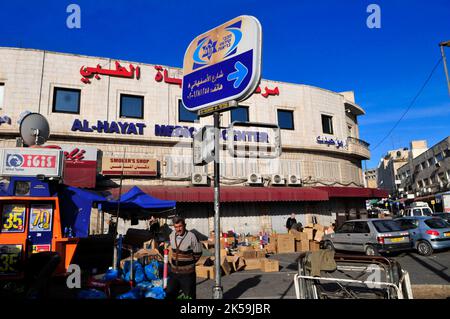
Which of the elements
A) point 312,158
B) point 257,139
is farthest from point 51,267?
point 312,158

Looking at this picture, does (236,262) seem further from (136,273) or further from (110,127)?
(110,127)

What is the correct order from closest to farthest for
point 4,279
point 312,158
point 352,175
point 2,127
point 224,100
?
1. point 224,100
2. point 4,279
3. point 2,127
4. point 312,158
5. point 352,175

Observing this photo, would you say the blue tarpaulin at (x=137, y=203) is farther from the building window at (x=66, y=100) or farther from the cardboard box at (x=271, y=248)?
the building window at (x=66, y=100)

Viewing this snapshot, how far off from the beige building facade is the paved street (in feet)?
28.4

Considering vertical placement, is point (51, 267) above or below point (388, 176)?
below

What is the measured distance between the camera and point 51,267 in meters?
5.56

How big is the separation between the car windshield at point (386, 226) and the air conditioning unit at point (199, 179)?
9.32 m

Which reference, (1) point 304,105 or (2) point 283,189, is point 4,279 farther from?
(1) point 304,105

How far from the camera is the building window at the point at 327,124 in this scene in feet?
79.7

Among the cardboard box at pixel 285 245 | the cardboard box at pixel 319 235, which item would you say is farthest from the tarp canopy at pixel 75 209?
the cardboard box at pixel 319 235

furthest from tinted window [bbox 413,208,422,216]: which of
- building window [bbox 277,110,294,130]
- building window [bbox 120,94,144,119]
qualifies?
building window [bbox 120,94,144,119]

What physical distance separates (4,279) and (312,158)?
63.4ft

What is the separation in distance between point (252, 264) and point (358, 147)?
1844 cm

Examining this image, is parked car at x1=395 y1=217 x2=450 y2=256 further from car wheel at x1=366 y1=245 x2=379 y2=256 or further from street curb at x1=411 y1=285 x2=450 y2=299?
street curb at x1=411 y1=285 x2=450 y2=299
